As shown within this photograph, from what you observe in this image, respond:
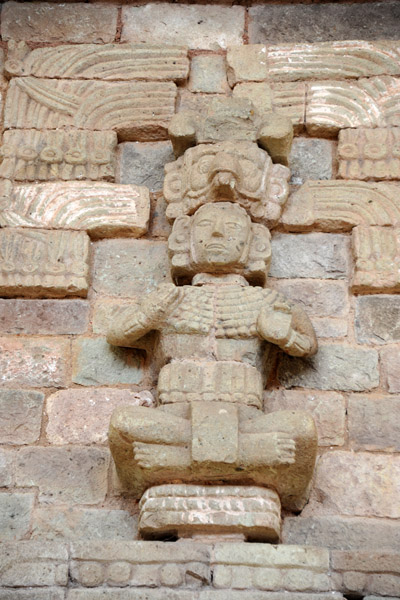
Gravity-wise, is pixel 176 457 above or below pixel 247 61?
below

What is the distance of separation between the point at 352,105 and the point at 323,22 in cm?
61

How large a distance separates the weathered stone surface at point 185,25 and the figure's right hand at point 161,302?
171cm

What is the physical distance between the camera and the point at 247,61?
5.06 metres

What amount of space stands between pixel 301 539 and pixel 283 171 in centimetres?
175

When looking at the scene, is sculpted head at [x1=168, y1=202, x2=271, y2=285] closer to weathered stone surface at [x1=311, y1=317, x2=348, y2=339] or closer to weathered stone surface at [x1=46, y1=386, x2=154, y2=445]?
weathered stone surface at [x1=311, y1=317, x2=348, y2=339]

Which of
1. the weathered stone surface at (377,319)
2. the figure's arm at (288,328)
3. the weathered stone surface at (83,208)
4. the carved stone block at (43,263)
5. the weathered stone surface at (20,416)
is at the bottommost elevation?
the weathered stone surface at (20,416)

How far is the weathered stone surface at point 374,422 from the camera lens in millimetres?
4016

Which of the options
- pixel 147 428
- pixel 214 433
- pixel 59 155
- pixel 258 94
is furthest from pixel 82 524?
pixel 258 94

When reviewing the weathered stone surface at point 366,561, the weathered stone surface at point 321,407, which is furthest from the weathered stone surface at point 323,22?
the weathered stone surface at point 366,561

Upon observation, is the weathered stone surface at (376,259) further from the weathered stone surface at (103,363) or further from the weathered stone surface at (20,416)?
the weathered stone surface at (20,416)

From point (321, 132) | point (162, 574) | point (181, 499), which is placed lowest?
point (162, 574)

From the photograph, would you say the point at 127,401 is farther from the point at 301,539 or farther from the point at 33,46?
the point at 33,46

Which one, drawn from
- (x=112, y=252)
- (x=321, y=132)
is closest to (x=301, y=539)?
(x=112, y=252)

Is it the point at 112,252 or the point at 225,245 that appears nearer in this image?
the point at 225,245
